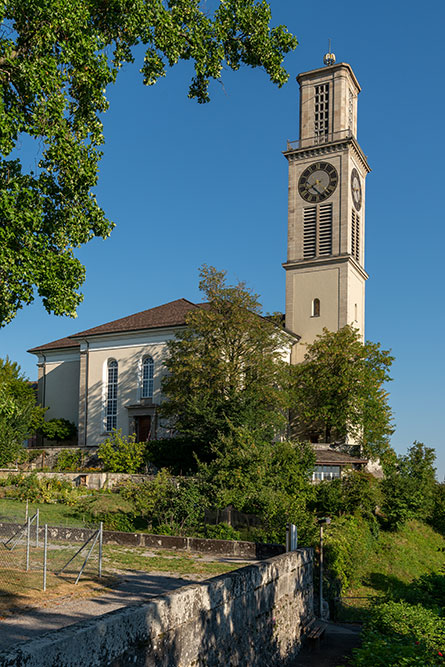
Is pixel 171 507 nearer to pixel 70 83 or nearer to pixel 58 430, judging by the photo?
pixel 70 83

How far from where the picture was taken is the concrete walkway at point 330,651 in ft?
34.1

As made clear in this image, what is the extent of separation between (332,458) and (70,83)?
26.6m

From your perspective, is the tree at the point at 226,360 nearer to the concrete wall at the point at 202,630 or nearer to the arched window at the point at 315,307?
the arched window at the point at 315,307

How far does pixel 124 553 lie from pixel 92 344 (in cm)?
3099

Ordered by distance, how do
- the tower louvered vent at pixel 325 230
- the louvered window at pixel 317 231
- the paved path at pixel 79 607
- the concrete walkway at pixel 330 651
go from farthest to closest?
the louvered window at pixel 317 231
the tower louvered vent at pixel 325 230
the concrete walkway at pixel 330 651
the paved path at pixel 79 607

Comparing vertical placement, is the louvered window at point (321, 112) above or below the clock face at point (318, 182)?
above

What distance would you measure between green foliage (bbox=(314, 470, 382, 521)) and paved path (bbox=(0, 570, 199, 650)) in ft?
52.8

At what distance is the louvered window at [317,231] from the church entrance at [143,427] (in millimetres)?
17654

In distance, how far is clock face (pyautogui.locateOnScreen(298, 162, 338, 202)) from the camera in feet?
161

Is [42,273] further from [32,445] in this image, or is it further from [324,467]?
[32,445]

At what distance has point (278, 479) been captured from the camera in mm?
25469

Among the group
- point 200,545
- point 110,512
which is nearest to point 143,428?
point 110,512

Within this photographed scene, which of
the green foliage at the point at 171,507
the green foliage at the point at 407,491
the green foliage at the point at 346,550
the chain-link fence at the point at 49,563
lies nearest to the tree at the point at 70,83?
the chain-link fence at the point at 49,563

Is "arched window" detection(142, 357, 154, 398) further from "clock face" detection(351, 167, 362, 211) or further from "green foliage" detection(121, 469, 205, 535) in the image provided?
"green foliage" detection(121, 469, 205, 535)
